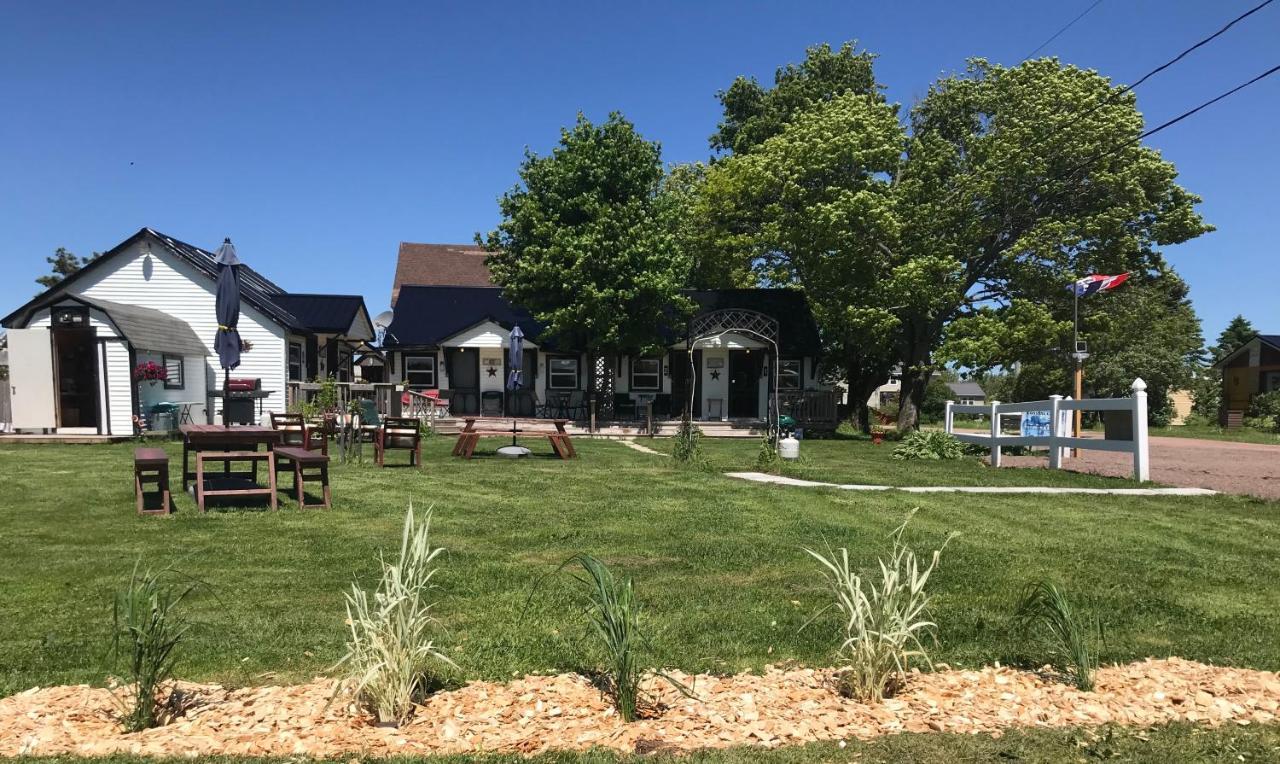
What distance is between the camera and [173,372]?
20.2 m

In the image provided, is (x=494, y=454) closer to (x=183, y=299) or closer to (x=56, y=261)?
(x=183, y=299)

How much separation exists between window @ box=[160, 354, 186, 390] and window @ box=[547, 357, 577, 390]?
11.2 m

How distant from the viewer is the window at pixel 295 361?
23.3 meters

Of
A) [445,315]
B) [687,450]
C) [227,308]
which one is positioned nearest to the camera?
[227,308]

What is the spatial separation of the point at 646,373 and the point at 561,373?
302cm

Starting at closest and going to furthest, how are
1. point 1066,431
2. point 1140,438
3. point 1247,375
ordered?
1. point 1140,438
2. point 1066,431
3. point 1247,375

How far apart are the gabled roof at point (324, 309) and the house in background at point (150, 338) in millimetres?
34

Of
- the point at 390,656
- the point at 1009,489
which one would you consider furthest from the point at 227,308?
the point at 1009,489

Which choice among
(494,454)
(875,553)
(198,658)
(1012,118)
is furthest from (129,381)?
(1012,118)

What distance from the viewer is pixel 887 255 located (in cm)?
2409

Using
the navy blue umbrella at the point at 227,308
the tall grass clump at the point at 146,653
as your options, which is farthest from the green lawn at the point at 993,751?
the navy blue umbrella at the point at 227,308

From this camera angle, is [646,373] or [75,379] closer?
[75,379]

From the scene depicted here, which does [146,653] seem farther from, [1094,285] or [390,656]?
[1094,285]

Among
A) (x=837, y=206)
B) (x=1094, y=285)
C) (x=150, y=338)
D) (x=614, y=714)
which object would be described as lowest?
(x=614, y=714)
